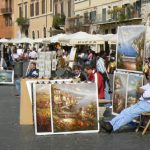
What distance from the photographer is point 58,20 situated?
70438 millimetres

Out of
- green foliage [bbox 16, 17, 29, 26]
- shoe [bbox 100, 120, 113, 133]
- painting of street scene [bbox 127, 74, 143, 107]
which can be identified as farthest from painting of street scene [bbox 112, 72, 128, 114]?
green foliage [bbox 16, 17, 29, 26]

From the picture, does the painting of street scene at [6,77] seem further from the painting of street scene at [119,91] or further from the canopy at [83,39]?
the painting of street scene at [119,91]

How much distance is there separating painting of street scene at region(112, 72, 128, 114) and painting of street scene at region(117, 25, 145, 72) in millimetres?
195

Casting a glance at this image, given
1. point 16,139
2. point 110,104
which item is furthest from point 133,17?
point 16,139

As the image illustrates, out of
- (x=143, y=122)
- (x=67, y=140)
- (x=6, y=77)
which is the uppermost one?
(x=143, y=122)

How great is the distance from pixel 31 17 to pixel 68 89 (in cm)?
7639

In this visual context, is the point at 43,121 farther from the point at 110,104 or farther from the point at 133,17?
the point at 133,17

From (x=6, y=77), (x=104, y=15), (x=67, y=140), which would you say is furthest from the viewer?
(x=104, y=15)

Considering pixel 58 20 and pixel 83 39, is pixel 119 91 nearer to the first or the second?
pixel 83 39

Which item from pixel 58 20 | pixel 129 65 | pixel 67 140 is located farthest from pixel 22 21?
pixel 67 140

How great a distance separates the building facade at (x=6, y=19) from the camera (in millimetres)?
98262

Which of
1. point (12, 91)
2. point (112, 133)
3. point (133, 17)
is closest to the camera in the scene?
point (112, 133)

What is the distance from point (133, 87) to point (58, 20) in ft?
191

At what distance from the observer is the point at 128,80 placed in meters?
12.9
